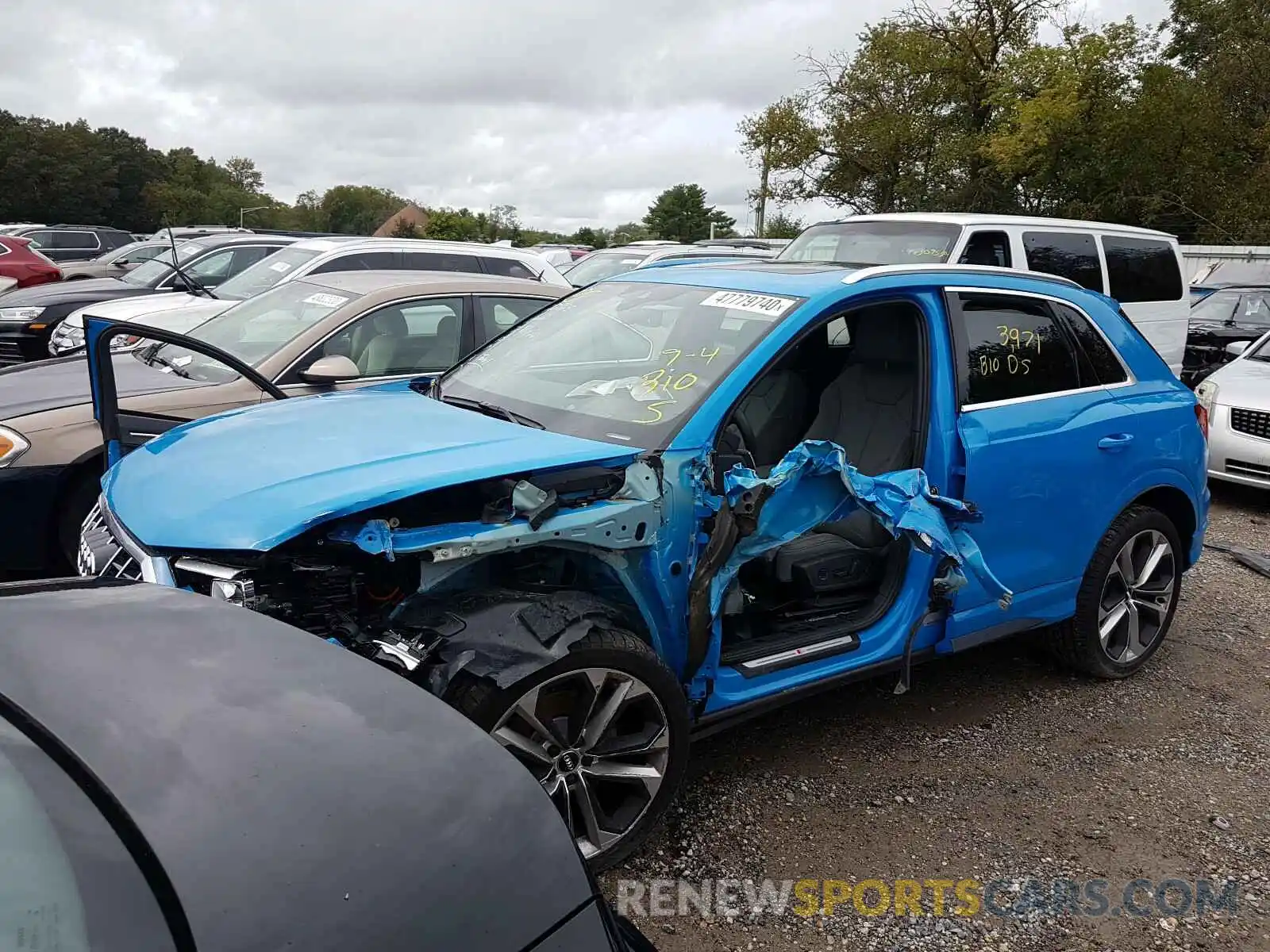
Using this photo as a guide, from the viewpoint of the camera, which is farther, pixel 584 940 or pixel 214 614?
pixel 214 614

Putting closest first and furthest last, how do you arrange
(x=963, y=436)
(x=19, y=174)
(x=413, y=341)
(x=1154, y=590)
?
(x=963, y=436)
(x=1154, y=590)
(x=413, y=341)
(x=19, y=174)

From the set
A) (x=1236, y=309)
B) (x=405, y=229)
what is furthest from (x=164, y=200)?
(x=1236, y=309)

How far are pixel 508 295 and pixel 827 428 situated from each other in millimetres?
2709

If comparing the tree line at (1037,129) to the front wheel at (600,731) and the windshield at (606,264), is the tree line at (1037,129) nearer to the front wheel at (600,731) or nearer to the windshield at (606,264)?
the windshield at (606,264)

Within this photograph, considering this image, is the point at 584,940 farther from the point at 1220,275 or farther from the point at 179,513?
the point at 1220,275

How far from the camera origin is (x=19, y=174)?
62.0m

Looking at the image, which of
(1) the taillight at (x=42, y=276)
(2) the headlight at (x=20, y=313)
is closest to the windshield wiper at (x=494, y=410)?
(2) the headlight at (x=20, y=313)

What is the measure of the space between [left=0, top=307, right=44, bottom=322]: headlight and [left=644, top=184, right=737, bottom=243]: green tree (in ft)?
226

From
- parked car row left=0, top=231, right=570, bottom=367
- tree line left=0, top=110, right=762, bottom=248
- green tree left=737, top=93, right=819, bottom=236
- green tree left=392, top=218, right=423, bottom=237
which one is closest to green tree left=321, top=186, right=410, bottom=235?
tree line left=0, top=110, right=762, bottom=248

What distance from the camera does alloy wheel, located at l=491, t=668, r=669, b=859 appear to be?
2.66 m

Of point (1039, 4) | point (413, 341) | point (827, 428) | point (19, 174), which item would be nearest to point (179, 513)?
point (827, 428)

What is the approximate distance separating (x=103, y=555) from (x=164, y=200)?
8060 cm

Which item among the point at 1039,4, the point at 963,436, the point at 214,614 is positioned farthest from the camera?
the point at 1039,4
